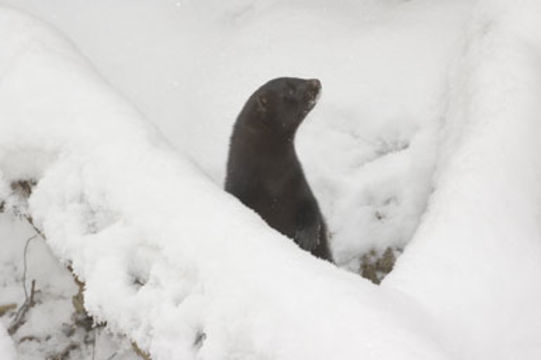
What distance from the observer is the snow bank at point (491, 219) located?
A: 1965 mm

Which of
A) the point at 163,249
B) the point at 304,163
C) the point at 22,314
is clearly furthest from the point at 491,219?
the point at 22,314

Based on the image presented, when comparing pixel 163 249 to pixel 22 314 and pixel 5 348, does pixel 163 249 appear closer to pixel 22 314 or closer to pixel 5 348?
pixel 5 348

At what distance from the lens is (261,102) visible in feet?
11.1

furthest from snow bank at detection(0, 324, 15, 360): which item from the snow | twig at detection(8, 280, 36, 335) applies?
twig at detection(8, 280, 36, 335)

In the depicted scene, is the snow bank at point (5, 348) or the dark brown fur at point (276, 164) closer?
the snow bank at point (5, 348)

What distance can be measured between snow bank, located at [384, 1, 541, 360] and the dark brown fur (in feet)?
2.52

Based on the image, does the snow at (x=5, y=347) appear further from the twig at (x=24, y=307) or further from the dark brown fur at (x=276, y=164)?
the dark brown fur at (x=276, y=164)

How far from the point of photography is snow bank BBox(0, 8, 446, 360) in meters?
1.75

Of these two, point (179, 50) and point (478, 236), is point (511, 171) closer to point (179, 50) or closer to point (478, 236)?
point (478, 236)

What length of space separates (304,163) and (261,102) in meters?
0.65

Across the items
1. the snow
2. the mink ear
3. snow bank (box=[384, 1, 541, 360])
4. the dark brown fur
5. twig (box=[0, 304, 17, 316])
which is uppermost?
snow bank (box=[384, 1, 541, 360])

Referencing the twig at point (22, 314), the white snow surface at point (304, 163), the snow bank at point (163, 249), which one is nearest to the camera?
the snow bank at point (163, 249)

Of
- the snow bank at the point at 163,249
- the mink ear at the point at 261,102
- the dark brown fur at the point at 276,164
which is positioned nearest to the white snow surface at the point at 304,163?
the snow bank at the point at 163,249

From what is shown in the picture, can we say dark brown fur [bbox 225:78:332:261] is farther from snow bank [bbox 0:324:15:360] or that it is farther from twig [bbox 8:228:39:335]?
snow bank [bbox 0:324:15:360]
